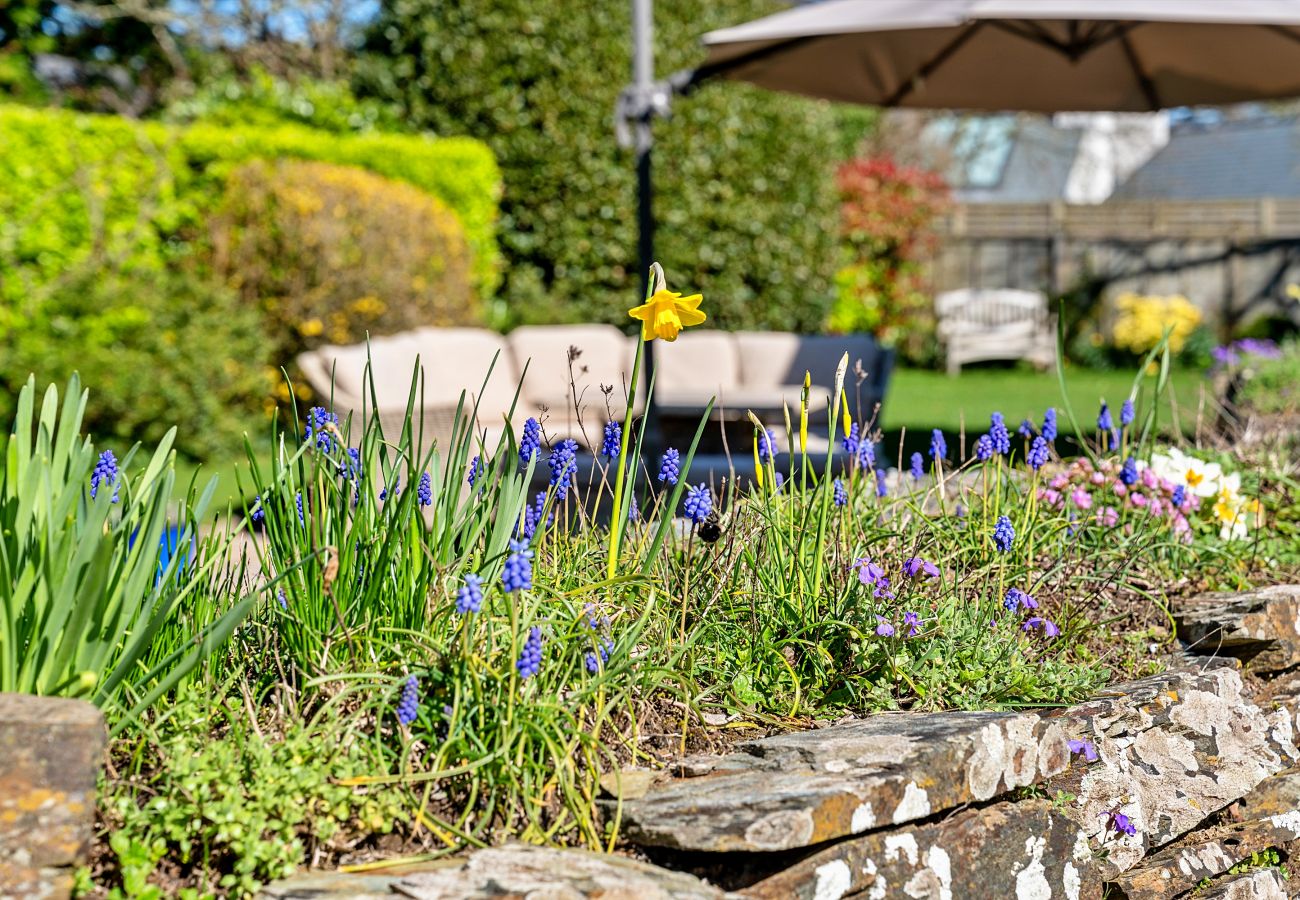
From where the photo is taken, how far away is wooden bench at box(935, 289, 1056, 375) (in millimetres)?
14328

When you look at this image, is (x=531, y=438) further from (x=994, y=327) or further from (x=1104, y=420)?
(x=994, y=327)

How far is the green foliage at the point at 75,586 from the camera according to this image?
1.86 metres

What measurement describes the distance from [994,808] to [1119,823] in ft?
1.23

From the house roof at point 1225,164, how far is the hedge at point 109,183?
78.0ft

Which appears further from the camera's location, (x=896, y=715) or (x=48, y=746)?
(x=896, y=715)

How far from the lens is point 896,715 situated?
7.77ft

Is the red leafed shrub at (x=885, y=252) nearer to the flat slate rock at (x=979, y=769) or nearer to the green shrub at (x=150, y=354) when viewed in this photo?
the green shrub at (x=150, y=354)

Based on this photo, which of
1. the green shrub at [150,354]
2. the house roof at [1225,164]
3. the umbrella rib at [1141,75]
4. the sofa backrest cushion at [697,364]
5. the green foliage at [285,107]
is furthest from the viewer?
the house roof at [1225,164]

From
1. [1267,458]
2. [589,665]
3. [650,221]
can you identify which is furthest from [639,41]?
[589,665]

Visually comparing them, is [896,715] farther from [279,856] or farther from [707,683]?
[279,856]

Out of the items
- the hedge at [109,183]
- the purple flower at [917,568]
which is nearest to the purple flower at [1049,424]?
the purple flower at [917,568]

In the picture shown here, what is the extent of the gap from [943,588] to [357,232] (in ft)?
22.2

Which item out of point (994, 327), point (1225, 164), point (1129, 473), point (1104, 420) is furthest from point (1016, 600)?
point (1225, 164)

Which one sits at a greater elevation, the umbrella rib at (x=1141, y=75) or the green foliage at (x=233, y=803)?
the umbrella rib at (x=1141, y=75)
